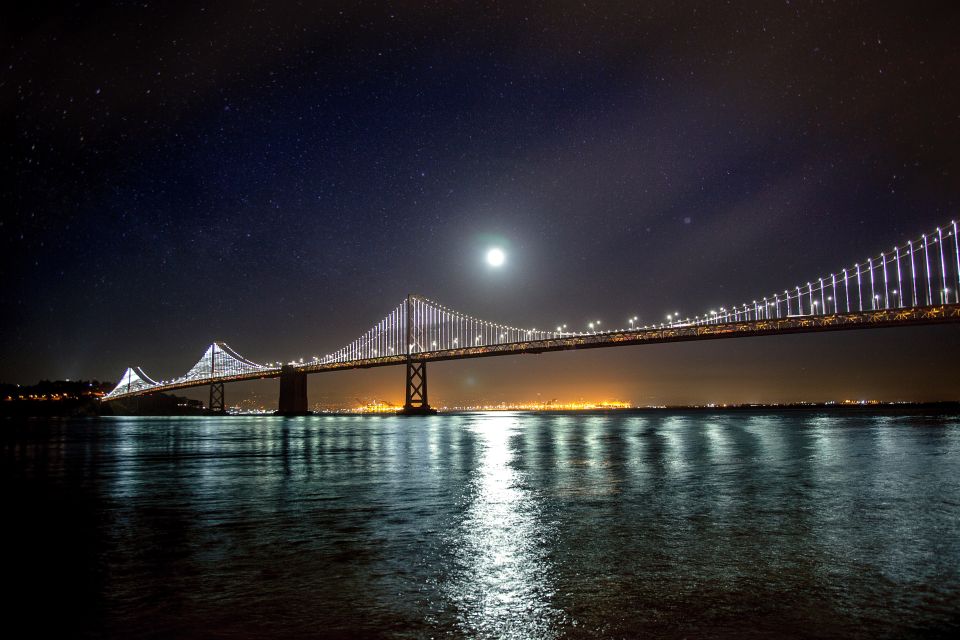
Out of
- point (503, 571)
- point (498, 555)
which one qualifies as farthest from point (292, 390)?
point (503, 571)

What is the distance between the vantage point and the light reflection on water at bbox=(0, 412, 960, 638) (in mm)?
4043

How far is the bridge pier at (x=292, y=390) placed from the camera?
78.9 meters

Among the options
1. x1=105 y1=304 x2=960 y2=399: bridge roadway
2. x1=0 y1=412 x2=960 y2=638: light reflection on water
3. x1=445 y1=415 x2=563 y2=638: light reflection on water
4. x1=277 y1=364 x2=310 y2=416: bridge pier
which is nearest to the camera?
x1=445 y1=415 x2=563 y2=638: light reflection on water

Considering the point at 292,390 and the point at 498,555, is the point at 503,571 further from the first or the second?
the point at 292,390

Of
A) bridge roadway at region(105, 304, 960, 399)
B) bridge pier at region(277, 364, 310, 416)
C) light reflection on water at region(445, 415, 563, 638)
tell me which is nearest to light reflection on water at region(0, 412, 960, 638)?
light reflection on water at region(445, 415, 563, 638)

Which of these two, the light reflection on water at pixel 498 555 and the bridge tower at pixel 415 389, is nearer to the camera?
the light reflection on water at pixel 498 555

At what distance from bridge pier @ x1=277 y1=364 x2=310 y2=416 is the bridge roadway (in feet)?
2.69

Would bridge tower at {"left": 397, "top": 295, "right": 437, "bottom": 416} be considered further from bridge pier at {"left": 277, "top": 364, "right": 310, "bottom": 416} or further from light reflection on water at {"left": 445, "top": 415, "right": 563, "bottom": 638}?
light reflection on water at {"left": 445, "top": 415, "right": 563, "bottom": 638}

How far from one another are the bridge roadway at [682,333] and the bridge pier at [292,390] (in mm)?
821

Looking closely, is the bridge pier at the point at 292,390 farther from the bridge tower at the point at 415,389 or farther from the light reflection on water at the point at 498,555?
the light reflection on water at the point at 498,555

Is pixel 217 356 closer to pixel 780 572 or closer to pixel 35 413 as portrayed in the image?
pixel 35 413

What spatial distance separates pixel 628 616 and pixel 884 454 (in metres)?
16.8

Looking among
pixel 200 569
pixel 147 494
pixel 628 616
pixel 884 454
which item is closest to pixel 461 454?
Result: pixel 147 494

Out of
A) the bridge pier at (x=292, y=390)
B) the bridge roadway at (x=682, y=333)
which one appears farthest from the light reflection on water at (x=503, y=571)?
the bridge pier at (x=292, y=390)
